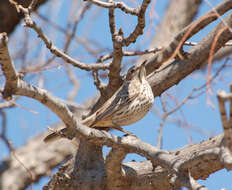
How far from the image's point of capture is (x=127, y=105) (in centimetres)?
471

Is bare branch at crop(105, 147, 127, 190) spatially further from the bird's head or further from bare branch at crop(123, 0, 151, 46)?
the bird's head

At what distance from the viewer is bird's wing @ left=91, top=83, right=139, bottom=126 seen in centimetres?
448

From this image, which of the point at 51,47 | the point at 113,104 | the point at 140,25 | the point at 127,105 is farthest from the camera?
the point at 127,105

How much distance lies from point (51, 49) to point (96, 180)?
148 cm

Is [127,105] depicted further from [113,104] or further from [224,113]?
[224,113]

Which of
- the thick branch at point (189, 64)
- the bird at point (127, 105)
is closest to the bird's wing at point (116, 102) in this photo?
the bird at point (127, 105)

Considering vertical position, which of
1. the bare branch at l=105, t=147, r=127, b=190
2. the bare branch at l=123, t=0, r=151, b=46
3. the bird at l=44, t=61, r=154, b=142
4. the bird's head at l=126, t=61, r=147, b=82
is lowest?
the bare branch at l=105, t=147, r=127, b=190

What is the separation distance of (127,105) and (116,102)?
0.17 m

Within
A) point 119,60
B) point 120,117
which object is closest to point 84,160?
point 120,117

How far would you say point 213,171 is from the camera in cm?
342

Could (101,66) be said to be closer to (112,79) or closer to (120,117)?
(112,79)

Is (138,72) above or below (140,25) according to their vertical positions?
above

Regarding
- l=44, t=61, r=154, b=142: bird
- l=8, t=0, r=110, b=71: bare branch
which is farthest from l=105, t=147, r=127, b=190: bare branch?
l=8, t=0, r=110, b=71: bare branch

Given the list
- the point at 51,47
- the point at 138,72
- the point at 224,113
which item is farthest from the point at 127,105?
the point at 224,113
